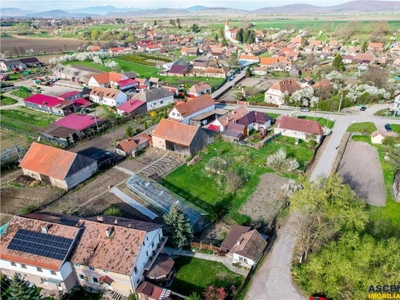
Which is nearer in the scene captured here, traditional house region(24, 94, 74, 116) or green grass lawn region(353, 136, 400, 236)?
green grass lawn region(353, 136, 400, 236)

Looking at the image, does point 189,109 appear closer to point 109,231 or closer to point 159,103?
point 159,103

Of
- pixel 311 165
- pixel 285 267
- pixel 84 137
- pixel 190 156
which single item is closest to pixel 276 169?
pixel 311 165

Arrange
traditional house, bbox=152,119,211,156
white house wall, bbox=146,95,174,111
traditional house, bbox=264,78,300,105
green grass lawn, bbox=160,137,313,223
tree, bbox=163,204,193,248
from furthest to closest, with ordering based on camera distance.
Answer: traditional house, bbox=264,78,300,105 → white house wall, bbox=146,95,174,111 → traditional house, bbox=152,119,211,156 → green grass lawn, bbox=160,137,313,223 → tree, bbox=163,204,193,248

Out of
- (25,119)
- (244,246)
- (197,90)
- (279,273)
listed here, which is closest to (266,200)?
(244,246)

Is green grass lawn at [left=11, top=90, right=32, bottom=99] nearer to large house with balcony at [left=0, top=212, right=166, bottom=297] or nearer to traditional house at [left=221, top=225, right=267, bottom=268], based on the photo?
large house with balcony at [left=0, top=212, right=166, bottom=297]

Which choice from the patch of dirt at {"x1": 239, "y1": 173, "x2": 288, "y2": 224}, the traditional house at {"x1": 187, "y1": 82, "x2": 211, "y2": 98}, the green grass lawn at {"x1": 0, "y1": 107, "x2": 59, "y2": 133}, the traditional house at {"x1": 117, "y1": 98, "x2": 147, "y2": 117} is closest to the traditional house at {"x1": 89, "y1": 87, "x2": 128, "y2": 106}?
the traditional house at {"x1": 117, "y1": 98, "x2": 147, "y2": 117}
